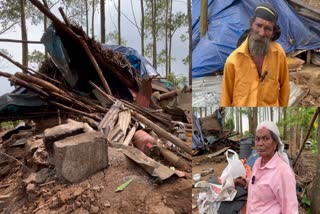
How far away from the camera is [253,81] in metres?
1.89

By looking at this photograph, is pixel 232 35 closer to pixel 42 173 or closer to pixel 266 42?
pixel 266 42

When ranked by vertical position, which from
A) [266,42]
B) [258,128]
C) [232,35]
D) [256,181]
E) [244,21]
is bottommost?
[256,181]

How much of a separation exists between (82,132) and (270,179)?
2.93 m

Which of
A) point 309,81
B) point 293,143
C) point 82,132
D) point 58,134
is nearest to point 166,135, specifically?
point 82,132

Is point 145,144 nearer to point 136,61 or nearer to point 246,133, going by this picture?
point 246,133

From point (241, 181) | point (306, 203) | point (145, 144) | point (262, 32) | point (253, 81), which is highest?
point (262, 32)

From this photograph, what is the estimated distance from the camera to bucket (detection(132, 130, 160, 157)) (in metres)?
4.60

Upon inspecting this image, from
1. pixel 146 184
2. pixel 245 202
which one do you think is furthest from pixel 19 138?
pixel 245 202

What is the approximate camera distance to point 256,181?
199 cm

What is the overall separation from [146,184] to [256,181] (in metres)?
1.77

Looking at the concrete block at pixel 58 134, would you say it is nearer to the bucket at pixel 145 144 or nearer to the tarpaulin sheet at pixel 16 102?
the bucket at pixel 145 144

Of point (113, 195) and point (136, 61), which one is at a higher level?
point (136, 61)

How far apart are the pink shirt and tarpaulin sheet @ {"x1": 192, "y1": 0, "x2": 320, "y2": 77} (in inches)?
57.3

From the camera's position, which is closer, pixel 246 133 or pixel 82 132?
pixel 246 133
